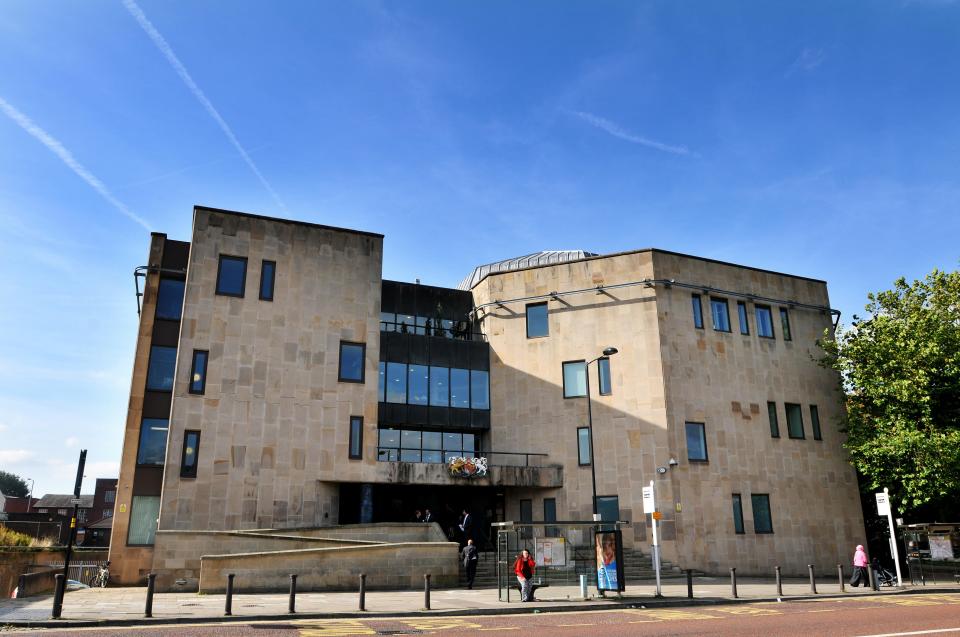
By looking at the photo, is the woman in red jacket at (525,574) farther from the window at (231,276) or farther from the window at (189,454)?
the window at (231,276)

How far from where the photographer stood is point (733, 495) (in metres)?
31.5

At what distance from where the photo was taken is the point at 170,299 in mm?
29469

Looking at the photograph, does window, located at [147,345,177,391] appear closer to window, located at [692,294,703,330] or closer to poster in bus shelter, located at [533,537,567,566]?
poster in bus shelter, located at [533,537,567,566]

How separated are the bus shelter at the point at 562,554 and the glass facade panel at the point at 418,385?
13881mm

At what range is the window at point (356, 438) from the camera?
95.9 feet

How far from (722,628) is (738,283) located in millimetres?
24646

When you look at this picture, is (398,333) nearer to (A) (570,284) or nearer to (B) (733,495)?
(A) (570,284)

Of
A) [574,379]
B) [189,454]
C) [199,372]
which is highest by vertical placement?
[574,379]

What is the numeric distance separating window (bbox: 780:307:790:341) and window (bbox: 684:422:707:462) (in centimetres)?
782

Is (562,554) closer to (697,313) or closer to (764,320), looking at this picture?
(697,313)

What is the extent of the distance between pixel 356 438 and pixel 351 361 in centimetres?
342

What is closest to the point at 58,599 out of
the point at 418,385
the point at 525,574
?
the point at 525,574

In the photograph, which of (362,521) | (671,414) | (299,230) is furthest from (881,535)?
(299,230)

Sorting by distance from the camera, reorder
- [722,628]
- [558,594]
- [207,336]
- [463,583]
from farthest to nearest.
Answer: [207,336] < [463,583] < [558,594] < [722,628]
